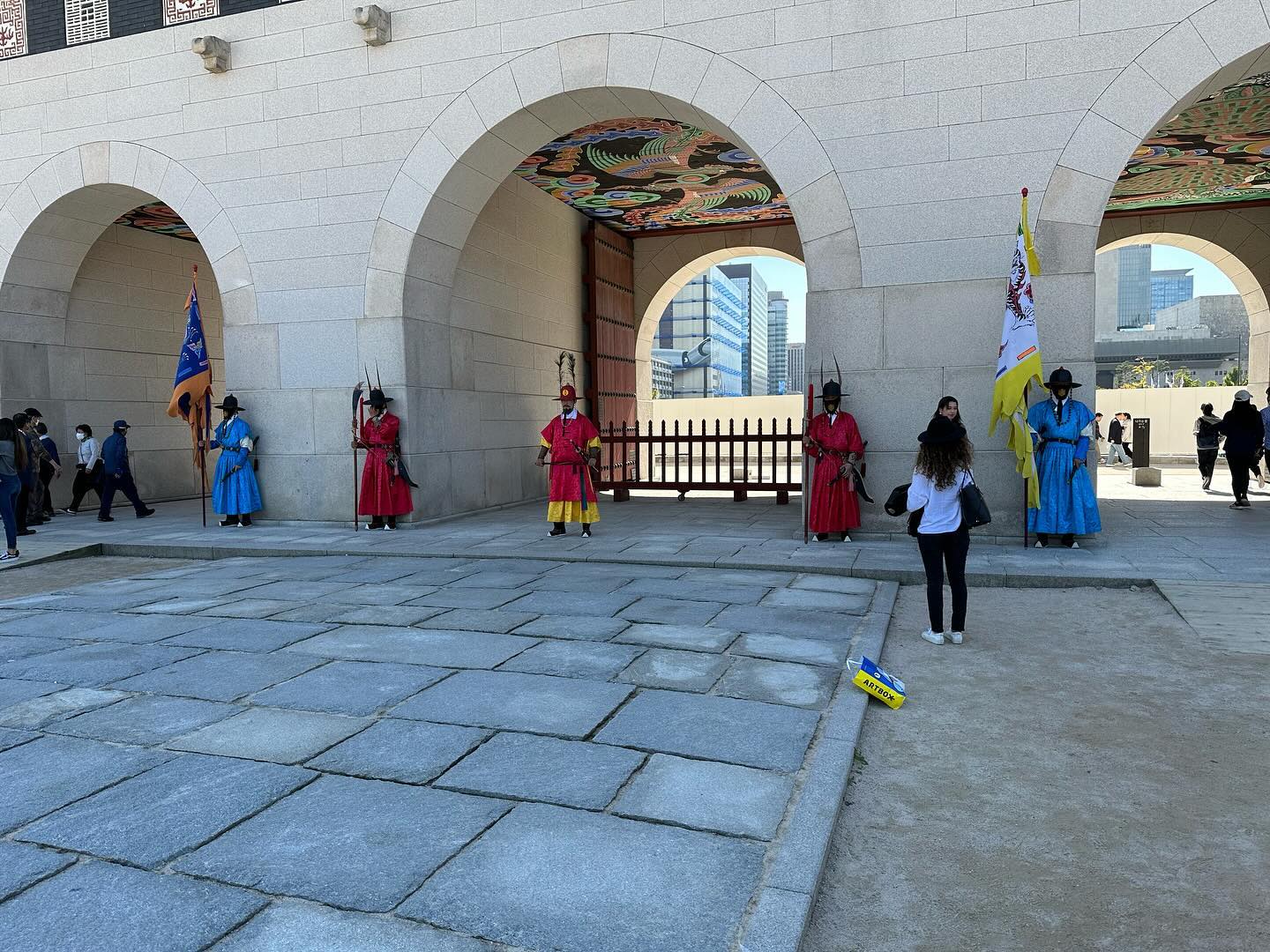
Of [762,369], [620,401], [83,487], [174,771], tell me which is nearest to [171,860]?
[174,771]

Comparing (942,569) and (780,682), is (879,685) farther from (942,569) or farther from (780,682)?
(942,569)

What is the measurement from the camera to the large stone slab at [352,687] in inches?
158

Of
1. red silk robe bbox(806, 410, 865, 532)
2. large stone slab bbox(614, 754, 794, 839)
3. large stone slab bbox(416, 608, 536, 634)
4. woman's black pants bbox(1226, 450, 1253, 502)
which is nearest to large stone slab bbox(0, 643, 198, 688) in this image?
large stone slab bbox(416, 608, 536, 634)

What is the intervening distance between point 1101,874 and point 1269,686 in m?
2.35

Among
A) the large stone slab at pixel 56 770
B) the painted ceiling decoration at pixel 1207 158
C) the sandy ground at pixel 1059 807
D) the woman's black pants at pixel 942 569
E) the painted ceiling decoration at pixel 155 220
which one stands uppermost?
the painted ceiling decoration at pixel 1207 158

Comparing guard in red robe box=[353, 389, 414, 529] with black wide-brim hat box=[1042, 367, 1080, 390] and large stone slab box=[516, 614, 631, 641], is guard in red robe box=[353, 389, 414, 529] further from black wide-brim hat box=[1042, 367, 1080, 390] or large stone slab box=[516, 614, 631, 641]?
black wide-brim hat box=[1042, 367, 1080, 390]

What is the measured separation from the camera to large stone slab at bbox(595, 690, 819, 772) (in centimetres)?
339

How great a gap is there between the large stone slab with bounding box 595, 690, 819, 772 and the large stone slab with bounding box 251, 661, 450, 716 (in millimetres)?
1119

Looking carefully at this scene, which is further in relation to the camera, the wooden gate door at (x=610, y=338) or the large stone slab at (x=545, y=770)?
the wooden gate door at (x=610, y=338)

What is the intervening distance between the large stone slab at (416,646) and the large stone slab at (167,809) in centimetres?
143

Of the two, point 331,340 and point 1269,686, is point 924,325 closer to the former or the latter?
point 1269,686

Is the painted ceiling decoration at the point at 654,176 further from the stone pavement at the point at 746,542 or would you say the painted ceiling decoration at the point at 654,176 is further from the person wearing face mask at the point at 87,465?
the person wearing face mask at the point at 87,465

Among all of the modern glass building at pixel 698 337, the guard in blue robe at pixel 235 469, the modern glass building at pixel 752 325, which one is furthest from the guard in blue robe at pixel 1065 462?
the modern glass building at pixel 752 325

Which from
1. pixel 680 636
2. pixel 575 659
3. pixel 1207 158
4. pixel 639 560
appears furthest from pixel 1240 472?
pixel 575 659
